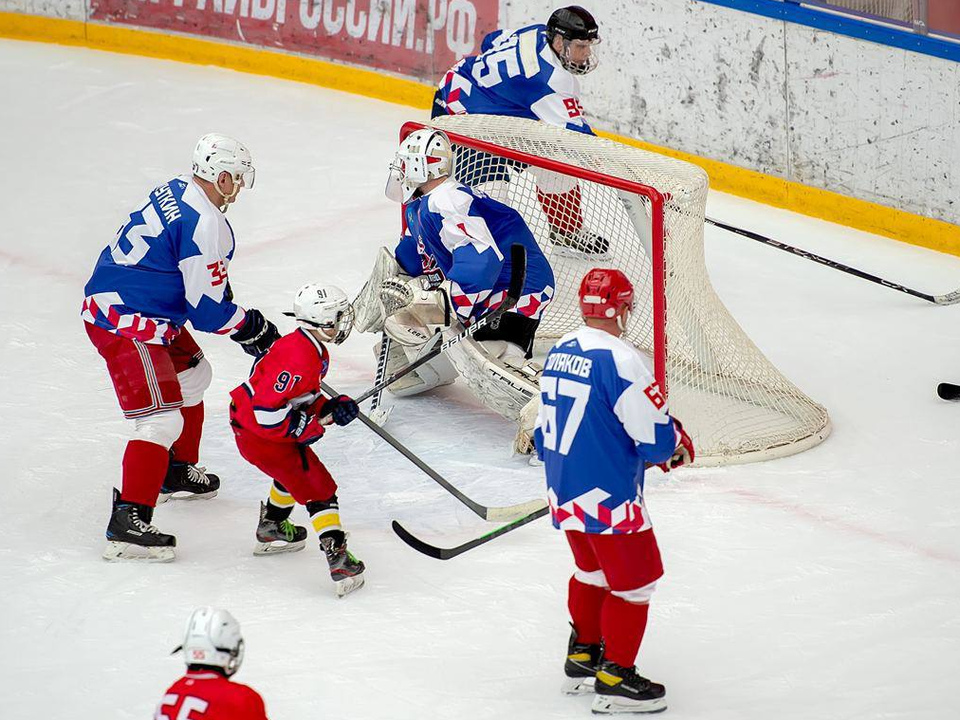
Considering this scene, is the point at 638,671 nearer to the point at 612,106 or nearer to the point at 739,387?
the point at 739,387

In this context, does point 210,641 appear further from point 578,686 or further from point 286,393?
point 286,393

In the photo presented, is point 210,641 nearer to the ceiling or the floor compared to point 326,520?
nearer to the ceiling

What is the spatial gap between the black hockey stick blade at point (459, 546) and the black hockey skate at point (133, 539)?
0.57 m

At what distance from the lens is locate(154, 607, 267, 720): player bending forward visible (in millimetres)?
2195

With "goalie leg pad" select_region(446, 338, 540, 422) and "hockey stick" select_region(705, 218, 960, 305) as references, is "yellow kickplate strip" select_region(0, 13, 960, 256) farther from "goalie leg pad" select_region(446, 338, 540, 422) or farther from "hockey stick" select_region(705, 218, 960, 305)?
"goalie leg pad" select_region(446, 338, 540, 422)

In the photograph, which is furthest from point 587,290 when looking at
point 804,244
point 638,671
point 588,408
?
point 804,244

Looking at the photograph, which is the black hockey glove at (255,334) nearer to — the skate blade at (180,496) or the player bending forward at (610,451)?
the skate blade at (180,496)

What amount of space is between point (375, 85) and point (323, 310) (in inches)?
174

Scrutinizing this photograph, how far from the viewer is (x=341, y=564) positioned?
3482 mm

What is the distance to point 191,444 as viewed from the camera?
400cm

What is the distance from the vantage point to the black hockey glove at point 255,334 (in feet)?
12.4

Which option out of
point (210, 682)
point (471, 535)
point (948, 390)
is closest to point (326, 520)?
point (471, 535)

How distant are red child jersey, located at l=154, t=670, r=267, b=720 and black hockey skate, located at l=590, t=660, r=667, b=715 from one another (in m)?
0.95

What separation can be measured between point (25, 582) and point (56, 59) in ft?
16.9
